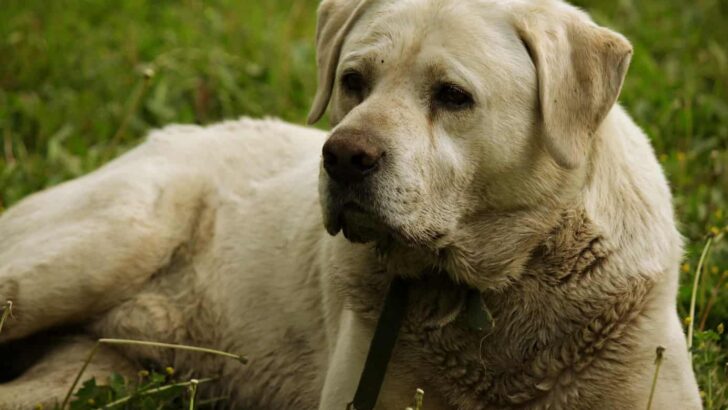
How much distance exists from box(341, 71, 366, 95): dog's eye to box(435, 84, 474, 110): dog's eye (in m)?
0.31

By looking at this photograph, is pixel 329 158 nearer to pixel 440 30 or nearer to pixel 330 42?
pixel 440 30

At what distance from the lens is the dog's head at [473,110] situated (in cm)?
379

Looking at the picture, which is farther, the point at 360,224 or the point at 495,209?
the point at 495,209

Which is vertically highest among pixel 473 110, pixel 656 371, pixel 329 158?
pixel 473 110

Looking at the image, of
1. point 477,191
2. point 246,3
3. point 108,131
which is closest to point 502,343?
point 477,191

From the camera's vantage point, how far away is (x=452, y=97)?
389 cm

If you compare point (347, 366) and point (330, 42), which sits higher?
point (330, 42)

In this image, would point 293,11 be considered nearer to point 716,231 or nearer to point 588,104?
point 716,231

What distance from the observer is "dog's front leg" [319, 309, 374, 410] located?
166 inches

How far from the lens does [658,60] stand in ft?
27.3

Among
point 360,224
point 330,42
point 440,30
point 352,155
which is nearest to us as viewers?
point 352,155

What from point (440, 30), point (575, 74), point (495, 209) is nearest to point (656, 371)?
point (495, 209)

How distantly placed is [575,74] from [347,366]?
4.11 feet

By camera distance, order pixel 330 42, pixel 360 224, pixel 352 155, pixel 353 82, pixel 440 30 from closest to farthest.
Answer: pixel 352 155 < pixel 360 224 < pixel 440 30 < pixel 353 82 < pixel 330 42
